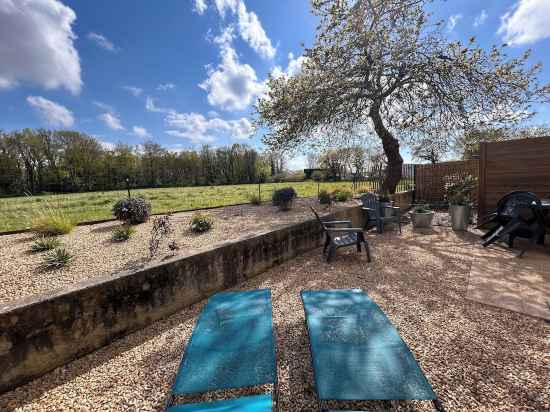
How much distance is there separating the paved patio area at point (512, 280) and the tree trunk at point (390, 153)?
4980mm

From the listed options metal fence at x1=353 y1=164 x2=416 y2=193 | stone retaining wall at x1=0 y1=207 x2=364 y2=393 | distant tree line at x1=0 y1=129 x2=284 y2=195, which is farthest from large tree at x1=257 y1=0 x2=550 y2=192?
distant tree line at x1=0 y1=129 x2=284 y2=195

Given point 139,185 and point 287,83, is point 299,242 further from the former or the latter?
point 139,185

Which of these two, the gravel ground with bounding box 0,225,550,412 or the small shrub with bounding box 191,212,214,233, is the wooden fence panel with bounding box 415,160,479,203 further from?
the small shrub with bounding box 191,212,214,233

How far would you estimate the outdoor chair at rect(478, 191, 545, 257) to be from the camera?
13.1 ft

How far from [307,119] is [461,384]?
25.6 feet

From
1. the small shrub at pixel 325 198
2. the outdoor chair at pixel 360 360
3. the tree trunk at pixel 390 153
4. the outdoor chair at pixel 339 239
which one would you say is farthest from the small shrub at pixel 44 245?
the tree trunk at pixel 390 153

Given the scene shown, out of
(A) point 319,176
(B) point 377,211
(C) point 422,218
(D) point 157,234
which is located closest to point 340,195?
(B) point 377,211

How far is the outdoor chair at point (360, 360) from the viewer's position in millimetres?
1216

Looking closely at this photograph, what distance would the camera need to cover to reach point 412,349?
1.90 meters

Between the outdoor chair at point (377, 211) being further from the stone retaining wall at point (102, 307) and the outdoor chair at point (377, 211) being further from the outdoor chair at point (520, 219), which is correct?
the stone retaining wall at point (102, 307)

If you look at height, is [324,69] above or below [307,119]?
above

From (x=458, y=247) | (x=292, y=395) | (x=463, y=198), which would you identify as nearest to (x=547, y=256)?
(x=458, y=247)

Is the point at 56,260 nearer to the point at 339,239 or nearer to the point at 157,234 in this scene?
the point at 157,234

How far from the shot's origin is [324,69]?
24.3ft
